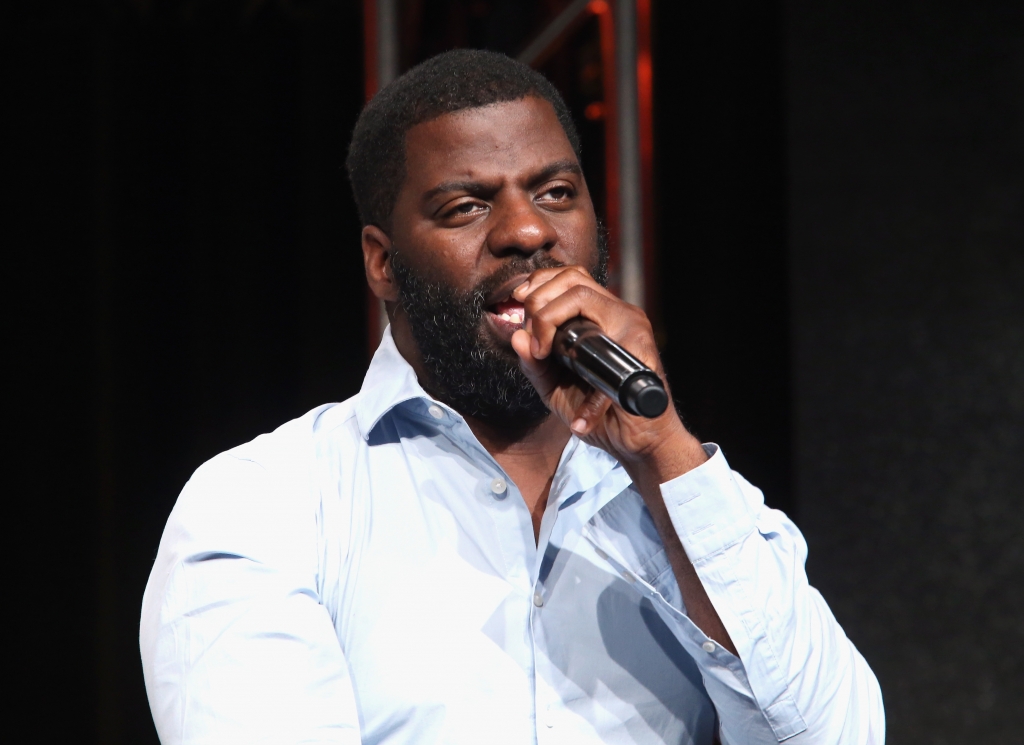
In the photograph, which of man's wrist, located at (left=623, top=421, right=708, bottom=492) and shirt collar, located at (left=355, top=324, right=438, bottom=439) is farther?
shirt collar, located at (left=355, top=324, right=438, bottom=439)

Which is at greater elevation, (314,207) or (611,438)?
(314,207)

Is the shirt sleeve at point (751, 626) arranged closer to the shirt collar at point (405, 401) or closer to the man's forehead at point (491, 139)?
the shirt collar at point (405, 401)

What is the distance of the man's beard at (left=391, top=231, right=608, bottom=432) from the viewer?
1.28 m

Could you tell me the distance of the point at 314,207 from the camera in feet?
8.41

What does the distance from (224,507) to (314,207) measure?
154cm

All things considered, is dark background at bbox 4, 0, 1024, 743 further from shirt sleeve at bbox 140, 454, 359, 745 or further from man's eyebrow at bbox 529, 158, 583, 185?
shirt sleeve at bbox 140, 454, 359, 745

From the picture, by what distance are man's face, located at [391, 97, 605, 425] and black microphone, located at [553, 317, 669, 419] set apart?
0.24 metres

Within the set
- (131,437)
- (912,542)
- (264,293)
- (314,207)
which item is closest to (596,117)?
(314,207)

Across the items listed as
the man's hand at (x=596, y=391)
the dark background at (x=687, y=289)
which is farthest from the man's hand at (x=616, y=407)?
the dark background at (x=687, y=289)

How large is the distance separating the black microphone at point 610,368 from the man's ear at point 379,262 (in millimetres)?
457

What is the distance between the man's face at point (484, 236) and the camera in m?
1.27

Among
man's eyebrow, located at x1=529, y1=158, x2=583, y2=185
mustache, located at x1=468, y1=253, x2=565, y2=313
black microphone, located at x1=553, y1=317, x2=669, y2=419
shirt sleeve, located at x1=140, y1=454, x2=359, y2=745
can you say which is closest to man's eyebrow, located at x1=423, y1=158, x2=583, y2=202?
man's eyebrow, located at x1=529, y1=158, x2=583, y2=185

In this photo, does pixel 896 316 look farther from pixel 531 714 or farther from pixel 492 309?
pixel 531 714

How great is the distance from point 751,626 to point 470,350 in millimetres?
445
